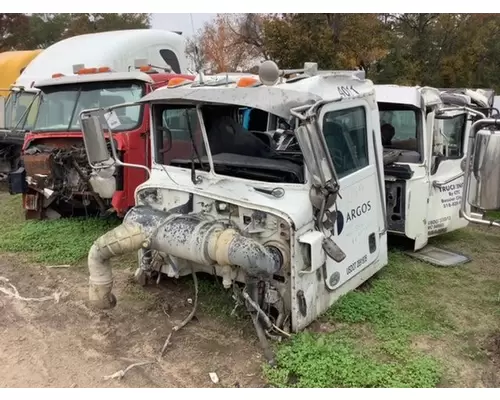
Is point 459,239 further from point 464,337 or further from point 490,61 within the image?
point 490,61

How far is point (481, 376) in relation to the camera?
12.6 feet

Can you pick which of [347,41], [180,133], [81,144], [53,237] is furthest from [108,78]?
[347,41]

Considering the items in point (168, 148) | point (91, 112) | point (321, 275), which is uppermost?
point (91, 112)

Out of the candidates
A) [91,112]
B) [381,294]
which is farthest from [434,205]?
[91,112]

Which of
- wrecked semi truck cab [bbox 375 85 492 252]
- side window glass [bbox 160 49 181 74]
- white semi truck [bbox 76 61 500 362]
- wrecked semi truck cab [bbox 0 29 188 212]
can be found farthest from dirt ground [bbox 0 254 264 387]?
side window glass [bbox 160 49 181 74]

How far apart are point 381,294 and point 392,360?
3.59 feet

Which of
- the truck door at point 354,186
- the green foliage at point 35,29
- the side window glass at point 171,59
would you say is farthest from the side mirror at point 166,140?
the green foliage at point 35,29

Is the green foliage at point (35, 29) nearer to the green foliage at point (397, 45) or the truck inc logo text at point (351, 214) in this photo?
the green foliage at point (397, 45)

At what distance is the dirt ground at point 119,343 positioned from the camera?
152 inches

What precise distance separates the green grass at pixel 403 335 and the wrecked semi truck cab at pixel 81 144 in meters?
3.25

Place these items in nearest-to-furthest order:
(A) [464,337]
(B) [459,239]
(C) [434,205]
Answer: (A) [464,337] → (C) [434,205] → (B) [459,239]

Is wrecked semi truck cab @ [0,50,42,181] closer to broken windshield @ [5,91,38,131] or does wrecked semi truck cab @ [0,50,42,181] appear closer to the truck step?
broken windshield @ [5,91,38,131]

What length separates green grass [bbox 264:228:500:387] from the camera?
3.77 metres

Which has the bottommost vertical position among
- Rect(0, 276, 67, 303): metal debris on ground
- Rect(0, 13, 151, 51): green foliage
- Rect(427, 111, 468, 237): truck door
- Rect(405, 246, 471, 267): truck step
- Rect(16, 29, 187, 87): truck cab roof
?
Rect(405, 246, 471, 267): truck step
